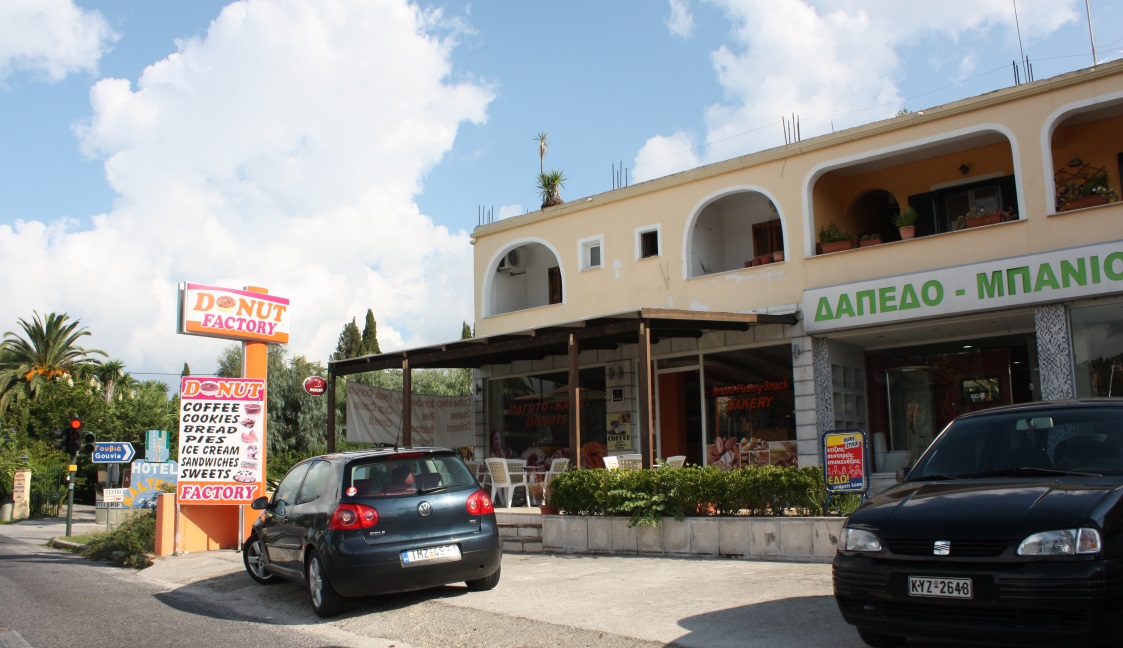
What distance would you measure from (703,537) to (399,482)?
4.10m

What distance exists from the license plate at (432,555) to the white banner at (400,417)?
11564 mm

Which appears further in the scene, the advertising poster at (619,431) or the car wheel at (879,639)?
the advertising poster at (619,431)

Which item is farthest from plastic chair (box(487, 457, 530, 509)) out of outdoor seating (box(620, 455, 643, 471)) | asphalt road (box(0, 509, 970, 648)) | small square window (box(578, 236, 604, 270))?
small square window (box(578, 236, 604, 270))

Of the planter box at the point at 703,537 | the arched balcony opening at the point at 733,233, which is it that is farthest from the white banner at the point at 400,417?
the planter box at the point at 703,537

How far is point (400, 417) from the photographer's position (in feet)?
68.2

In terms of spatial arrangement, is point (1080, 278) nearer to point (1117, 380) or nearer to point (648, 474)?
point (1117, 380)

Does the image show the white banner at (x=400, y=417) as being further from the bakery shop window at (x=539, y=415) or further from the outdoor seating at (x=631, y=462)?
the outdoor seating at (x=631, y=462)

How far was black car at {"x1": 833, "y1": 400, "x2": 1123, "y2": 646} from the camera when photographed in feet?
15.3

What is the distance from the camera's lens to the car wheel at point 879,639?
5.61 m

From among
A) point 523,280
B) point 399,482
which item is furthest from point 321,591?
point 523,280

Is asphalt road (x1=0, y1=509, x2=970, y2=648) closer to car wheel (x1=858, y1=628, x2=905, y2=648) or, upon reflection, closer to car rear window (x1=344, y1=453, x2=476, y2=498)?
car wheel (x1=858, y1=628, x2=905, y2=648)

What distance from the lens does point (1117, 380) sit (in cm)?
1288

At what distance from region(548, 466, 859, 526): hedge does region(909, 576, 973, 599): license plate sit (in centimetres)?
525

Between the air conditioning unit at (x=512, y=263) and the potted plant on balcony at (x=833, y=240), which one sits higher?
the air conditioning unit at (x=512, y=263)
